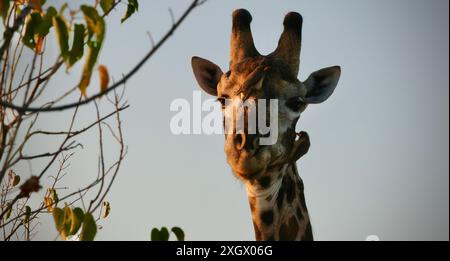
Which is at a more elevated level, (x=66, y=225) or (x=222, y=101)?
(x=222, y=101)

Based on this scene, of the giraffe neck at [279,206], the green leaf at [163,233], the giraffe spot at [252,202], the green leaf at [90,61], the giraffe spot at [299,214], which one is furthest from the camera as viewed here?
the giraffe spot at [299,214]

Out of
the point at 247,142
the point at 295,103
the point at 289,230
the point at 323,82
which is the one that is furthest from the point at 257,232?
the point at 323,82

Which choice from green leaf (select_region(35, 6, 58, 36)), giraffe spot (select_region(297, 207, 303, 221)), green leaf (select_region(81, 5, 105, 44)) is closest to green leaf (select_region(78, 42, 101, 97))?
green leaf (select_region(81, 5, 105, 44))

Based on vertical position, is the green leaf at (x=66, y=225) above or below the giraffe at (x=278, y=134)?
below

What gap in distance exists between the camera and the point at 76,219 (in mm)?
2775

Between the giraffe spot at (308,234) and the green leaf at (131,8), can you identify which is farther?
the giraffe spot at (308,234)

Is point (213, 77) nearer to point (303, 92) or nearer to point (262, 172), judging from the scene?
point (303, 92)

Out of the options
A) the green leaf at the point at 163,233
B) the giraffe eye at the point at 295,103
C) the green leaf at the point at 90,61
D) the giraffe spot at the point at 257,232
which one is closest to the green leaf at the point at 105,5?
the green leaf at the point at 90,61

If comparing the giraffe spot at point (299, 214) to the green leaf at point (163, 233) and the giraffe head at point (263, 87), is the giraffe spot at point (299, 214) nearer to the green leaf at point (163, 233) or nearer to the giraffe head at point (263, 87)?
the giraffe head at point (263, 87)

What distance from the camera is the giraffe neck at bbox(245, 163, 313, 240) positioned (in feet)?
18.7

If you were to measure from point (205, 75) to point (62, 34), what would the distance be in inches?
190

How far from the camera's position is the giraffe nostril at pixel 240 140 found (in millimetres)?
5105

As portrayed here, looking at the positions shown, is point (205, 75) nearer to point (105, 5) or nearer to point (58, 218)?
point (105, 5)
